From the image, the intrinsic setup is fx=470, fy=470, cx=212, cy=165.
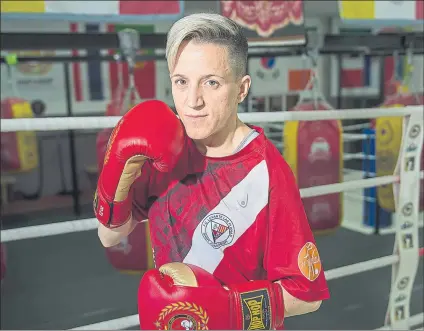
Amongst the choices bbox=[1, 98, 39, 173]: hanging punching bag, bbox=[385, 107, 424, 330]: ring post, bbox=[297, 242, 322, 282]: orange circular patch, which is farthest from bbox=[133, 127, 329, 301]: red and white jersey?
bbox=[1, 98, 39, 173]: hanging punching bag

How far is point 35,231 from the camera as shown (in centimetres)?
122

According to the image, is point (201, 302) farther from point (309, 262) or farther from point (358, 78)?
point (358, 78)

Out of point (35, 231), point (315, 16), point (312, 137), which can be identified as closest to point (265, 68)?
point (315, 16)

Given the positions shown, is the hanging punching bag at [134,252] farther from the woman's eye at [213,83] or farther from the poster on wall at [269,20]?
the woman's eye at [213,83]

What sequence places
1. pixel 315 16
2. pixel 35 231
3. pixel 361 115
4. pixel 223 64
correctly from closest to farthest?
pixel 223 64
pixel 35 231
pixel 361 115
pixel 315 16

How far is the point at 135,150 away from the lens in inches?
29.6

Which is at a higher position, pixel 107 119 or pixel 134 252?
pixel 107 119

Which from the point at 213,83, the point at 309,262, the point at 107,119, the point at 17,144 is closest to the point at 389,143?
the point at 107,119

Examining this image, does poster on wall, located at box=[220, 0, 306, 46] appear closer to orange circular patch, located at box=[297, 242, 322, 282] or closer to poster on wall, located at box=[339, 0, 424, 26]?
poster on wall, located at box=[339, 0, 424, 26]

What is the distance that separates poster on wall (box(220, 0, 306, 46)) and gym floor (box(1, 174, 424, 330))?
1370 millimetres

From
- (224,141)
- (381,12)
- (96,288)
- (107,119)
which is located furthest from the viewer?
(381,12)

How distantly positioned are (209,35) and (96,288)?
2.28m

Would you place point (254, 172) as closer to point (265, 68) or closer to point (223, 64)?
point (223, 64)

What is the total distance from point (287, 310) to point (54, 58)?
2520 mm
